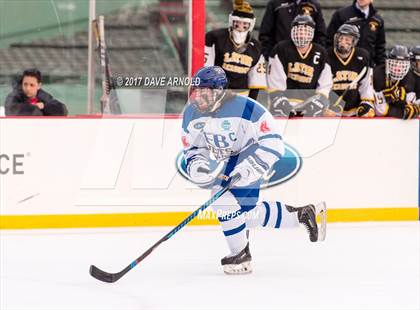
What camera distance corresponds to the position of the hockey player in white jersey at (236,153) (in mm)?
4250

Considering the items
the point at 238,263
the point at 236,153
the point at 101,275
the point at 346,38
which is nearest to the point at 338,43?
the point at 346,38

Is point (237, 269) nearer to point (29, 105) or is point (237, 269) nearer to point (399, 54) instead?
point (29, 105)

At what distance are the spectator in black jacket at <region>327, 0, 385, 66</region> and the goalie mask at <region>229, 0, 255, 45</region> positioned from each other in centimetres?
74

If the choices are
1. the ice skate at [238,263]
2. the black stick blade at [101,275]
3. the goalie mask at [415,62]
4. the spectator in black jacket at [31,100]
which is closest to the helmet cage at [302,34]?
the goalie mask at [415,62]

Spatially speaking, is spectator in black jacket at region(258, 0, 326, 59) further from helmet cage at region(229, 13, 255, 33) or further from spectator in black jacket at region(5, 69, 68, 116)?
spectator in black jacket at region(5, 69, 68, 116)

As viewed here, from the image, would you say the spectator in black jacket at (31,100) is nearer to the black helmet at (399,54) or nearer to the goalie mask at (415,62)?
the black helmet at (399,54)

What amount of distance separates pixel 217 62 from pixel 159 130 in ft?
2.00

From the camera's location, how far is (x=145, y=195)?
18.2 feet

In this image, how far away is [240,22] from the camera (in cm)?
586

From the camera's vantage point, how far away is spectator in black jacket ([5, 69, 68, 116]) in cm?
555

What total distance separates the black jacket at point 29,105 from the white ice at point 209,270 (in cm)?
69

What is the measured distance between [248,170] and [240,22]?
1.84 meters

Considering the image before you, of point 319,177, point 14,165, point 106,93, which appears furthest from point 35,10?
point 319,177

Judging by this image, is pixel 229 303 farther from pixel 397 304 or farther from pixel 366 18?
pixel 366 18
